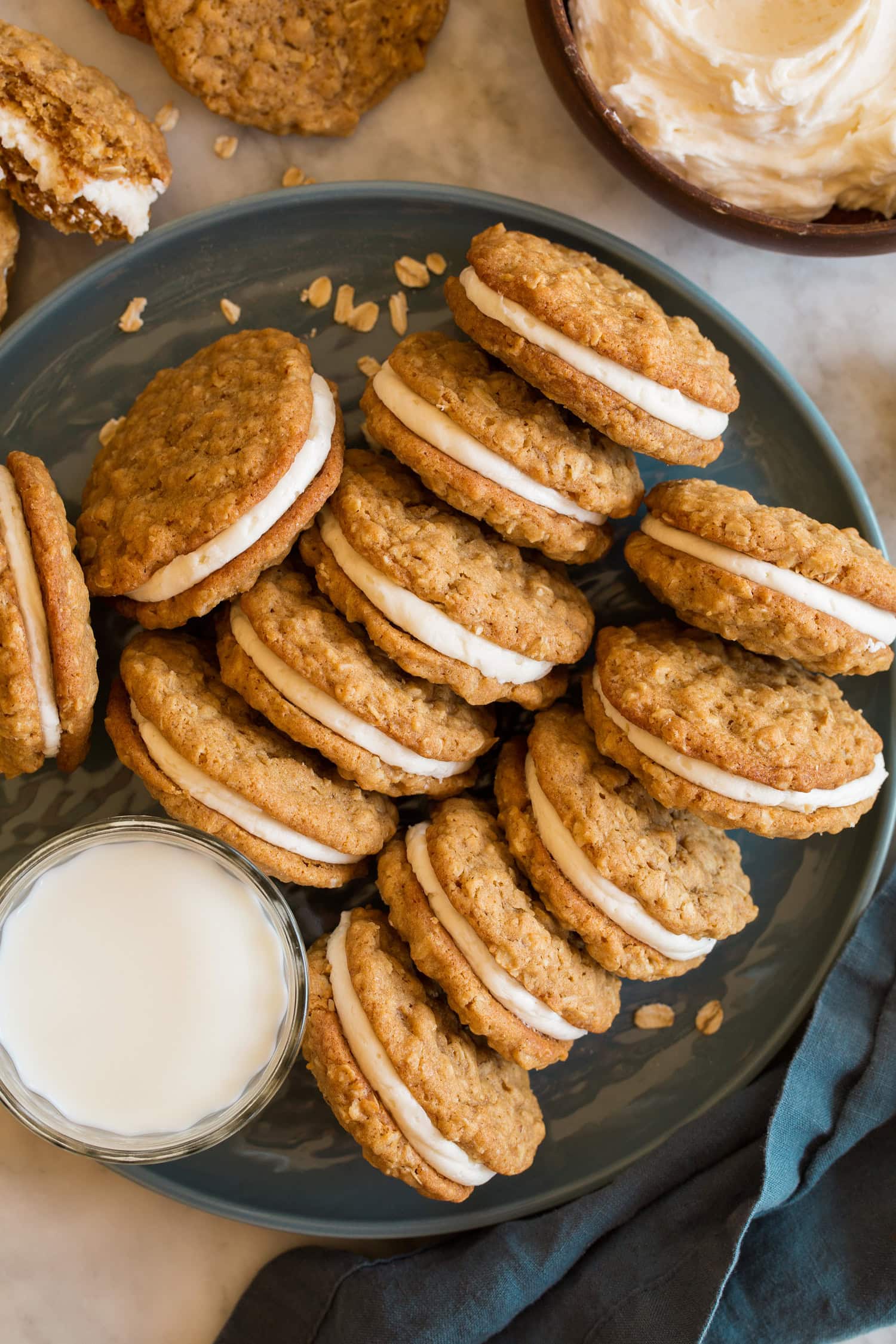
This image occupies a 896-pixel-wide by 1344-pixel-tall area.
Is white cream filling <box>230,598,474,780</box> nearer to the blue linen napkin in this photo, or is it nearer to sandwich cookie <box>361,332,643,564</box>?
sandwich cookie <box>361,332,643,564</box>

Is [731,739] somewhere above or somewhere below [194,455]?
above

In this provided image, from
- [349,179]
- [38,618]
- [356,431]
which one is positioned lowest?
[38,618]

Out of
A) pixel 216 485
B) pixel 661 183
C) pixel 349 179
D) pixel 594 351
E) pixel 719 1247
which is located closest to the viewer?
pixel 594 351

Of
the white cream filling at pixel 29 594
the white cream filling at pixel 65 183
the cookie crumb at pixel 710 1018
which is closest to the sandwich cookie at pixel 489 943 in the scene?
the cookie crumb at pixel 710 1018

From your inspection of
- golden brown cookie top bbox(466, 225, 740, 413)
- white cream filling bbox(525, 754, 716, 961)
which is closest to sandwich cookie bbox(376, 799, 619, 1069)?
white cream filling bbox(525, 754, 716, 961)

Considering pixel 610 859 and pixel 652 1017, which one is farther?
pixel 652 1017

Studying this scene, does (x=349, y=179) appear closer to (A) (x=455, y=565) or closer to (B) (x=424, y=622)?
(A) (x=455, y=565)

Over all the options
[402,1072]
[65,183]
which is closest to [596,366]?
[65,183]
